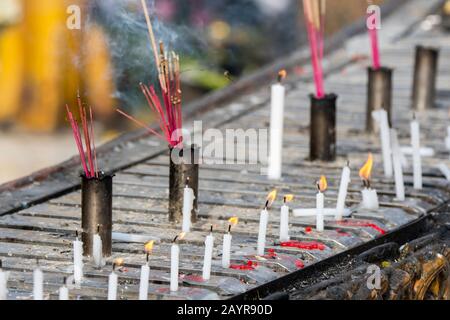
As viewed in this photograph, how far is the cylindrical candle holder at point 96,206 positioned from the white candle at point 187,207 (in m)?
0.63

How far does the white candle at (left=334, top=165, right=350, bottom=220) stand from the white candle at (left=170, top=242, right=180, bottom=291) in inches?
67.4

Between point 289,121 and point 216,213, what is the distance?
10.3 ft

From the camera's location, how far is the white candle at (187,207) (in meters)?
10.5

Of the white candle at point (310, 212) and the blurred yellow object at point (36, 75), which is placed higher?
the blurred yellow object at point (36, 75)

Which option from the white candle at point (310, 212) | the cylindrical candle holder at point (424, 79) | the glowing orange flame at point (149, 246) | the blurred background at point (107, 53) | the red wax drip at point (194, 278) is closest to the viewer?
the glowing orange flame at point (149, 246)

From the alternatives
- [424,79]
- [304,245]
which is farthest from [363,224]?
[424,79]

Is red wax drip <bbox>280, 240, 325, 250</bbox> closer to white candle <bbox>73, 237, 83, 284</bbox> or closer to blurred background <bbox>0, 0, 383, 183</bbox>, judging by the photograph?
blurred background <bbox>0, 0, 383, 183</bbox>

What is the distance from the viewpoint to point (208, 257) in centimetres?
970

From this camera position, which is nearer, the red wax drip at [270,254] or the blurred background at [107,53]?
the red wax drip at [270,254]

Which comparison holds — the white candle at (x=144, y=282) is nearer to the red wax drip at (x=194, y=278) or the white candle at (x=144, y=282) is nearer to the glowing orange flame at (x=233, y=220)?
the red wax drip at (x=194, y=278)

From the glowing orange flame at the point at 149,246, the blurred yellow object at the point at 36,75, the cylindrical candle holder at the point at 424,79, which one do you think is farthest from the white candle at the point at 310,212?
the blurred yellow object at the point at 36,75

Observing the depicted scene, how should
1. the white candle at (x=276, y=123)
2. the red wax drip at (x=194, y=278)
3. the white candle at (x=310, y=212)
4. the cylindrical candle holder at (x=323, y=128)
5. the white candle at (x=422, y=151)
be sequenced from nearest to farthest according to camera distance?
1. the red wax drip at (x=194, y=278)
2. the white candle at (x=310, y=212)
3. the white candle at (x=276, y=123)
4. the cylindrical candle holder at (x=323, y=128)
5. the white candle at (x=422, y=151)
